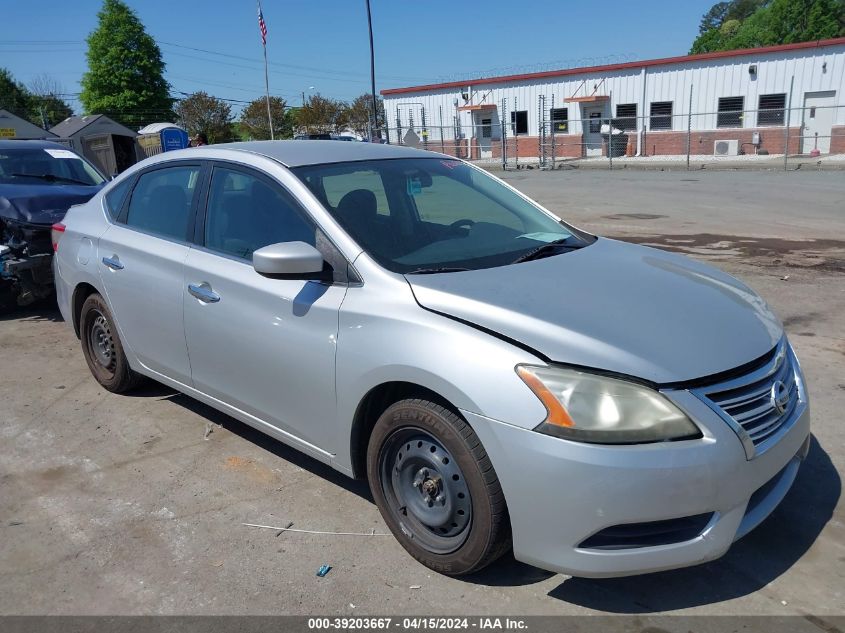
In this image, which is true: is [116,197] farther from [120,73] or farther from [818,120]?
[120,73]

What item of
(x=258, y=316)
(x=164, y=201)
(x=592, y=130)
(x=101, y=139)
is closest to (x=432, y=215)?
(x=258, y=316)

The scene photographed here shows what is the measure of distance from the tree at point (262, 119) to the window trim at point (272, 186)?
174 ft

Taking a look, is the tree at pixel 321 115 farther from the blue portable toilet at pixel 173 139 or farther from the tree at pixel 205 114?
the blue portable toilet at pixel 173 139

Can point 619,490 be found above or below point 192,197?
below

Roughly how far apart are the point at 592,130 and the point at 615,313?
1457 inches

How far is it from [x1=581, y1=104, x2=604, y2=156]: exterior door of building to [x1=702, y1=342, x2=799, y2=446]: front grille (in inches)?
1430

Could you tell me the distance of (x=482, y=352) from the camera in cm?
262

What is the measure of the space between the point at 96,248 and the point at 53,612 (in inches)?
103

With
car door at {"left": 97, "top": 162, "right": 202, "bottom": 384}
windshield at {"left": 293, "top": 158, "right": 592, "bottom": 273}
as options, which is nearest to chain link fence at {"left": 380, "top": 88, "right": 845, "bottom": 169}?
car door at {"left": 97, "top": 162, "right": 202, "bottom": 384}

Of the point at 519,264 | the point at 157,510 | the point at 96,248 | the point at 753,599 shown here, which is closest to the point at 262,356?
the point at 157,510

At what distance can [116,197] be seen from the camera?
486 cm

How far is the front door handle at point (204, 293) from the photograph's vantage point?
3.72m

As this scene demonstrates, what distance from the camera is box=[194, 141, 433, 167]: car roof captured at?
12.4 feet

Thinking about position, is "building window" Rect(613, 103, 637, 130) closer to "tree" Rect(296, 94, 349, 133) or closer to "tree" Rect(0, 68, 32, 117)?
"tree" Rect(296, 94, 349, 133)
